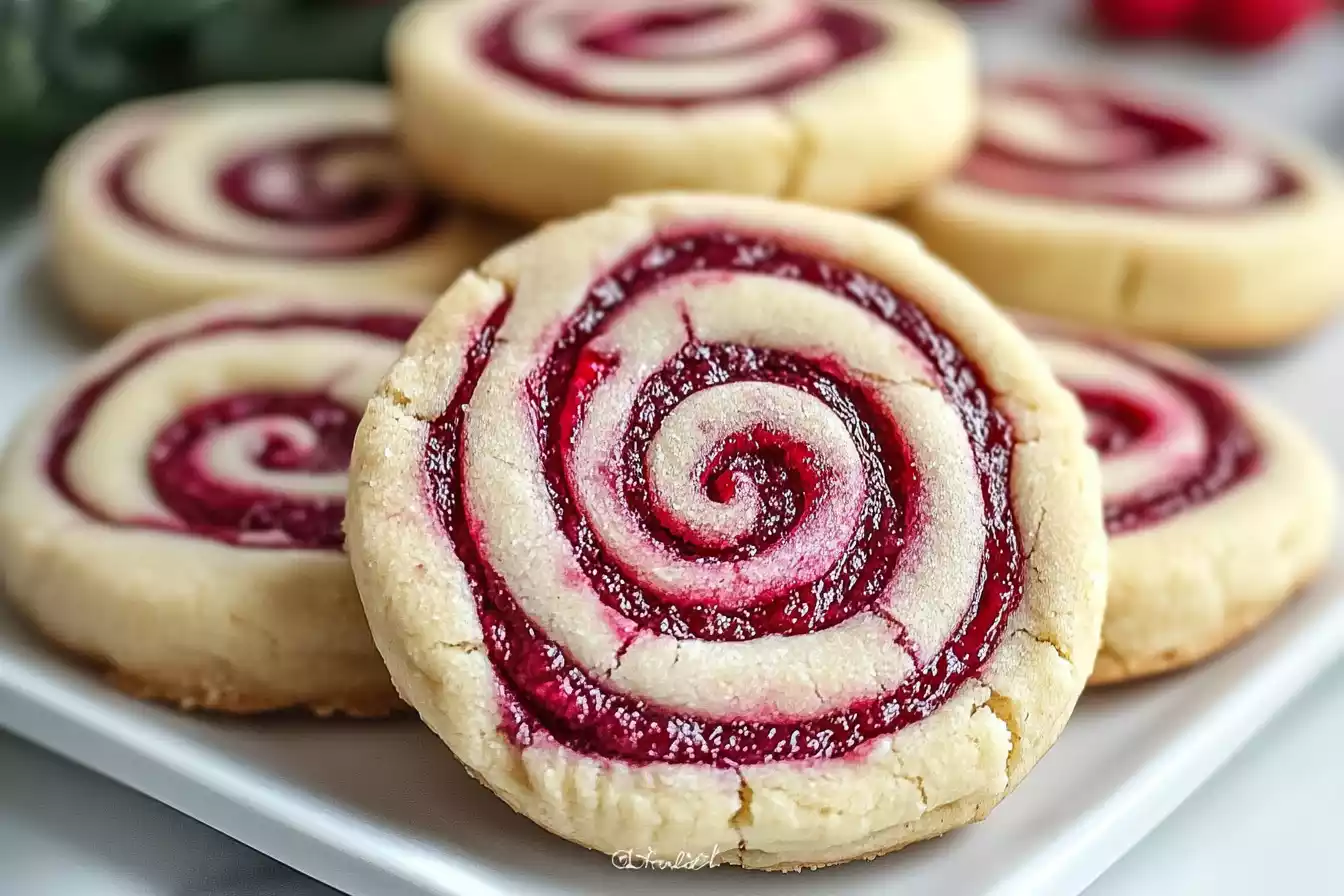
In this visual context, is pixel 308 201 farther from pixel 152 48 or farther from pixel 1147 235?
pixel 1147 235

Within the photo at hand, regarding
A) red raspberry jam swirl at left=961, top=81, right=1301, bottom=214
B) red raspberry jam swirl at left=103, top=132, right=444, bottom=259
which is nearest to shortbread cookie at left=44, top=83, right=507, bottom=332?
red raspberry jam swirl at left=103, top=132, right=444, bottom=259

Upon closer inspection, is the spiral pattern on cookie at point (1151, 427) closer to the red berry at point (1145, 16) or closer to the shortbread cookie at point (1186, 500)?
the shortbread cookie at point (1186, 500)

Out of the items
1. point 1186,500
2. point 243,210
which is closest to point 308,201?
point 243,210

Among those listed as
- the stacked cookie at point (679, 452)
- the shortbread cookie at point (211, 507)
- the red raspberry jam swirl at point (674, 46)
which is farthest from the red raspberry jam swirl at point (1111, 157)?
the shortbread cookie at point (211, 507)

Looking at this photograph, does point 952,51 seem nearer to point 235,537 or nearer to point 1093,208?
point 1093,208

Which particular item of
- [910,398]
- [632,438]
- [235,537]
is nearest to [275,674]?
[235,537]

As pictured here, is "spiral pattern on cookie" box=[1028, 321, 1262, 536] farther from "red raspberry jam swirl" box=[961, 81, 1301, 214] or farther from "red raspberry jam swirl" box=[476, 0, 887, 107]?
"red raspberry jam swirl" box=[476, 0, 887, 107]
